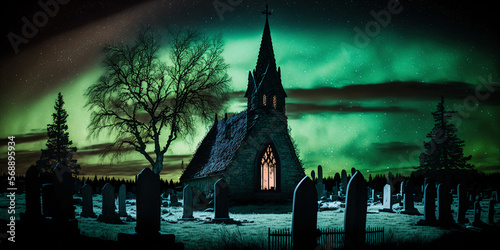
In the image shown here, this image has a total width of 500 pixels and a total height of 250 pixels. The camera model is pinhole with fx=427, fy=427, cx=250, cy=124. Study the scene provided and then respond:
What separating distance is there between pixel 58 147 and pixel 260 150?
3029 centimetres

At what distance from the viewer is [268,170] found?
104 ft

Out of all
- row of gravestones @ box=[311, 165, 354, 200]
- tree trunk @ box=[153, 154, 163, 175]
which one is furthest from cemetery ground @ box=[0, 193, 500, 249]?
tree trunk @ box=[153, 154, 163, 175]

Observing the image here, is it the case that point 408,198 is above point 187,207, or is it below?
above

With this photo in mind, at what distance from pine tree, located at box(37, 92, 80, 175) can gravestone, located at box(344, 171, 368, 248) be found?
1777 inches

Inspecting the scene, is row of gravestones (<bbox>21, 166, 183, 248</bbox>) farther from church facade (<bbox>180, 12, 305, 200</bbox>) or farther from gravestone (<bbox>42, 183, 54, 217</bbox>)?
church facade (<bbox>180, 12, 305, 200</bbox>)

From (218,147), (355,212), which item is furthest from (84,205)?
(218,147)

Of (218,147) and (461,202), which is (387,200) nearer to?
(461,202)

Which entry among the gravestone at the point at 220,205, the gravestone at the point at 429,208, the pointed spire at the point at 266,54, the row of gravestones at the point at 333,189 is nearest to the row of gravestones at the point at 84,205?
the gravestone at the point at 220,205

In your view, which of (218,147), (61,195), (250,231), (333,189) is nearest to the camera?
(61,195)

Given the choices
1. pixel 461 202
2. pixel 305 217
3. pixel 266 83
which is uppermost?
pixel 266 83

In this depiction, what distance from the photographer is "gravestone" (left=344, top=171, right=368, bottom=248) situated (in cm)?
1074

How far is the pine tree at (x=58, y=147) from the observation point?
50206 mm

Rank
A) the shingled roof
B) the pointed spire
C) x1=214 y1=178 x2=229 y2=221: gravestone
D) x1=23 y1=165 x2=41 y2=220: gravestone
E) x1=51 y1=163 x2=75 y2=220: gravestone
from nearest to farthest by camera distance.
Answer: x1=51 y1=163 x2=75 y2=220: gravestone → x1=23 y1=165 x2=41 y2=220: gravestone → x1=214 y1=178 x2=229 y2=221: gravestone → the shingled roof → the pointed spire

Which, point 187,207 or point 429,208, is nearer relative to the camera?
point 429,208
